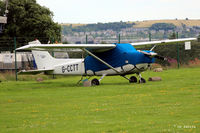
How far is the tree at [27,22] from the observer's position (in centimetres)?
6393

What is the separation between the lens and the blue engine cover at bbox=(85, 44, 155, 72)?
2378 centimetres

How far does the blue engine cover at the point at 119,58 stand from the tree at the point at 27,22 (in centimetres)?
3769

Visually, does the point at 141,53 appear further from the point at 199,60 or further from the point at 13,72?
the point at 199,60

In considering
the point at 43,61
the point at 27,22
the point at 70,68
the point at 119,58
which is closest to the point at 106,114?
the point at 119,58

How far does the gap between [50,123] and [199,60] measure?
3248 cm

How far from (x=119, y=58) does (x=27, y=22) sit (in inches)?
1664

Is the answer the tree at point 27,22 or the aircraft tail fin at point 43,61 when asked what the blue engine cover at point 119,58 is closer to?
the aircraft tail fin at point 43,61

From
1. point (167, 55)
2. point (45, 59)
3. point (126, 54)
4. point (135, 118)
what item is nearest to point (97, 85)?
point (126, 54)

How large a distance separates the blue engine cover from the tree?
3769 cm

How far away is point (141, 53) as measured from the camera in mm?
23750

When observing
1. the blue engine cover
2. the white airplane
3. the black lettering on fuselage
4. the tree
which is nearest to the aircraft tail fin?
the white airplane

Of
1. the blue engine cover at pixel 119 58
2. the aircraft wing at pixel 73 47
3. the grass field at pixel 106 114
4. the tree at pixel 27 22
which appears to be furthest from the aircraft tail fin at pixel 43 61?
the tree at pixel 27 22

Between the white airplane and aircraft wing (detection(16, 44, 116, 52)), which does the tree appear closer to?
the white airplane

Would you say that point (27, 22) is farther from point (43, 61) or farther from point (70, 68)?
point (70, 68)
